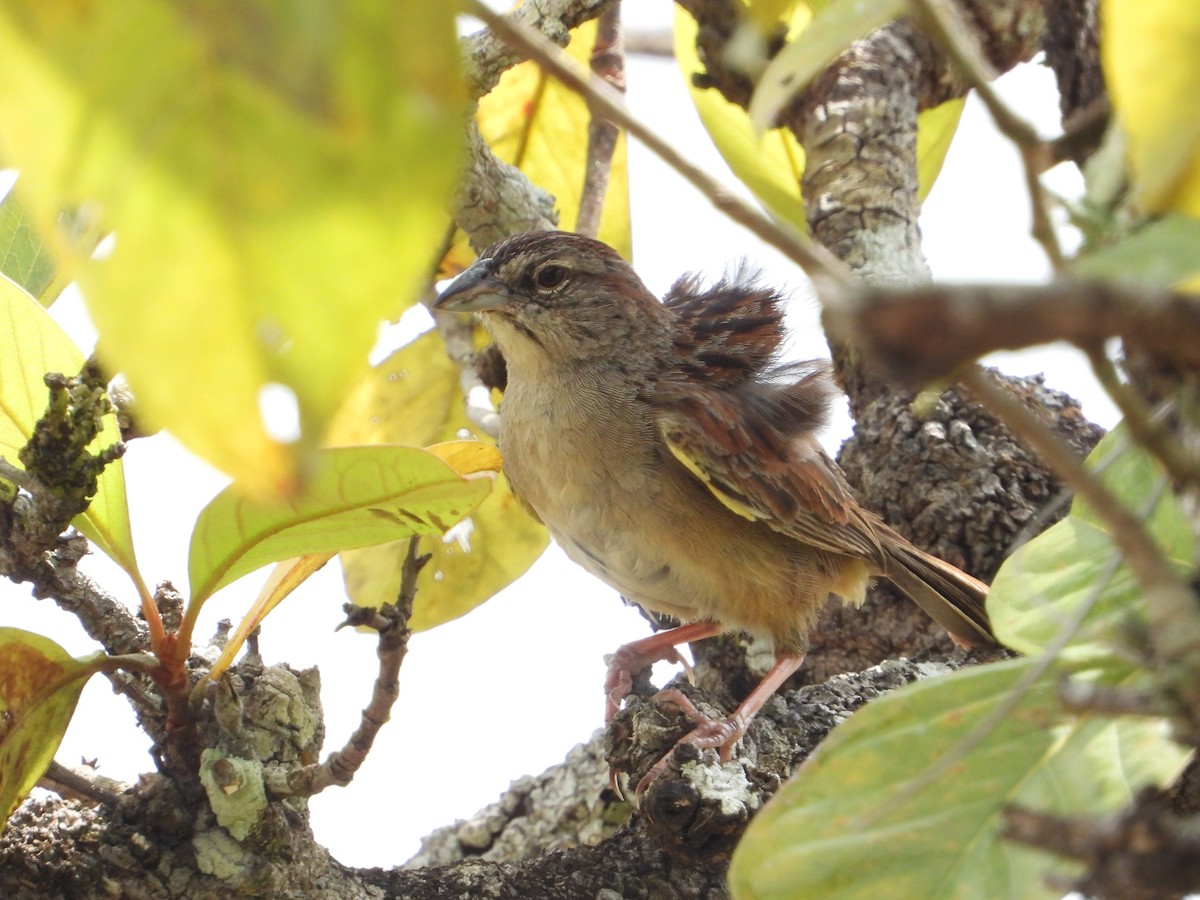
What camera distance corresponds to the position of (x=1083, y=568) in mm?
1624

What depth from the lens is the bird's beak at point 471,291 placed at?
4004 millimetres

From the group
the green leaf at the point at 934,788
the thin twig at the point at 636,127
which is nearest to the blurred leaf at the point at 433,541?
the green leaf at the point at 934,788

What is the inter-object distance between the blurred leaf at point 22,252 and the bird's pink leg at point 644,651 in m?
2.24

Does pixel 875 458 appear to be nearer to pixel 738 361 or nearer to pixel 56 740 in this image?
pixel 738 361

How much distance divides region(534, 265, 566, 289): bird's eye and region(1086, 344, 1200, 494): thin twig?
3388mm

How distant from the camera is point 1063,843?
90 centimetres

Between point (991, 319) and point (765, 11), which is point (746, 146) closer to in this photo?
point (765, 11)

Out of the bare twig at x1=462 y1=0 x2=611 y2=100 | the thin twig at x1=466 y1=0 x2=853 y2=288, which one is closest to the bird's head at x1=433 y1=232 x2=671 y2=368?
the bare twig at x1=462 y1=0 x2=611 y2=100

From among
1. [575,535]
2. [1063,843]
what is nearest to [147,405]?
[1063,843]

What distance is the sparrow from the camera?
3795mm

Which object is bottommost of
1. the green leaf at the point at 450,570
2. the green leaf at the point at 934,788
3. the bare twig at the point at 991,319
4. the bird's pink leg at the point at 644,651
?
the green leaf at the point at 934,788

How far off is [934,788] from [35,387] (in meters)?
2.06

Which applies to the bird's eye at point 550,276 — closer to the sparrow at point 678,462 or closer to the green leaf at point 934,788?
the sparrow at point 678,462

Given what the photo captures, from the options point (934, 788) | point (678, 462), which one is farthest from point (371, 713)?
point (934, 788)
